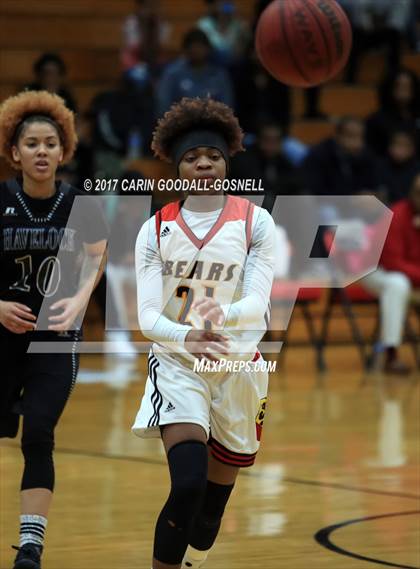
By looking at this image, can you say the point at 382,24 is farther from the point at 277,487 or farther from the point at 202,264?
the point at 202,264

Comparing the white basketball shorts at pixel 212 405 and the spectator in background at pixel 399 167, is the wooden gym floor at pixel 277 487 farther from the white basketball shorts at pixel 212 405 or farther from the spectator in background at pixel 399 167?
the spectator in background at pixel 399 167

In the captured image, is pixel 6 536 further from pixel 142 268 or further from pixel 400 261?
pixel 400 261

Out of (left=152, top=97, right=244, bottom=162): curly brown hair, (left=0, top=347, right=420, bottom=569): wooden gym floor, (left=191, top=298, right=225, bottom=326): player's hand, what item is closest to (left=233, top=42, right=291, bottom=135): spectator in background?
(left=0, top=347, right=420, bottom=569): wooden gym floor

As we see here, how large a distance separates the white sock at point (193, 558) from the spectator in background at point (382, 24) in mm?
11099

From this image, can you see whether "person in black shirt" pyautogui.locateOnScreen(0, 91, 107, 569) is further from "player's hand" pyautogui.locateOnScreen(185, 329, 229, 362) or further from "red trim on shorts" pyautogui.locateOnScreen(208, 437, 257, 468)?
"player's hand" pyautogui.locateOnScreen(185, 329, 229, 362)

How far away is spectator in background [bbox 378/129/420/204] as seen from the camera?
1275 centimetres

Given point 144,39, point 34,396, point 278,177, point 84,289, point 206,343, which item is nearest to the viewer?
point 206,343

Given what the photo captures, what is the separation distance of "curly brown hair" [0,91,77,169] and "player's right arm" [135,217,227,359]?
0.93 meters

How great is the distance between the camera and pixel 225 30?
14.1 meters

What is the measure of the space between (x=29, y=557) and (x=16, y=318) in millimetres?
887

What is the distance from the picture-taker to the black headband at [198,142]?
14.8 ft

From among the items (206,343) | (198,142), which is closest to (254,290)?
(206,343)

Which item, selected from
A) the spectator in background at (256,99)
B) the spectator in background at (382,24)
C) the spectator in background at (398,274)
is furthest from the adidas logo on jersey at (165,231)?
the spectator in background at (382,24)

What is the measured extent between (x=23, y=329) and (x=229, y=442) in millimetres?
952
